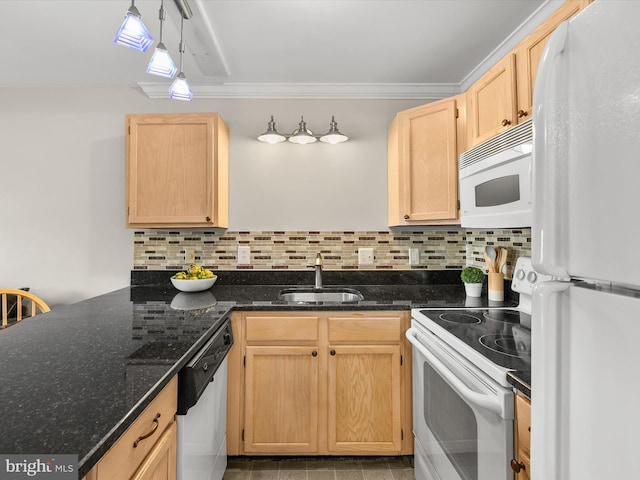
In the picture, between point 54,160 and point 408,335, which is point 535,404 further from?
point 54,160

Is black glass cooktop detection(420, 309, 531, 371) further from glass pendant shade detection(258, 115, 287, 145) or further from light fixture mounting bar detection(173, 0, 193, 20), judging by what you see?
light fixture mounting bar detection(173, 0, 193, 20)

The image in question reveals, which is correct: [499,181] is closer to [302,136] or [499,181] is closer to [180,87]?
[302,136]

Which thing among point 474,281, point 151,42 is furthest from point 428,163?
point 151,42

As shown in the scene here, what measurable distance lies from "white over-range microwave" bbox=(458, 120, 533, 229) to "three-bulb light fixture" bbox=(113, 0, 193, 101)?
4.69 feet

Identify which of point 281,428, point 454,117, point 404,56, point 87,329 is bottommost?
point 281,428

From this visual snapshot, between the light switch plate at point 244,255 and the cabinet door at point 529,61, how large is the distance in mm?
1806

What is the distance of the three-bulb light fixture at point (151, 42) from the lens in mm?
1191

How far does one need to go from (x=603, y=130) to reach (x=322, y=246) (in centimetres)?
205

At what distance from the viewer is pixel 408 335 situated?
163 centimetres

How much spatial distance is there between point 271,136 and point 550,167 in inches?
79.4

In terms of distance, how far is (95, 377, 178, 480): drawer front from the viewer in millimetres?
697

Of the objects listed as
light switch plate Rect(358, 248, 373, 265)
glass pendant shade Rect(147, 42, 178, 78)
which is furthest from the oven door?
glass pendant shade Rect(147, 42, 178, 78)

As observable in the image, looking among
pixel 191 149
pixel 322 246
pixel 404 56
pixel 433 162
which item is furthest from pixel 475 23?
pixel 191 149

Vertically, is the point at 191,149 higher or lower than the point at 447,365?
higher
